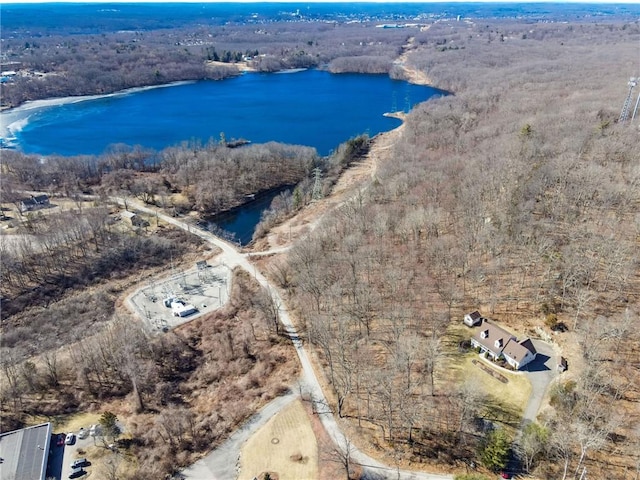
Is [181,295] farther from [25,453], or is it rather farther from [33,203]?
[33,203]

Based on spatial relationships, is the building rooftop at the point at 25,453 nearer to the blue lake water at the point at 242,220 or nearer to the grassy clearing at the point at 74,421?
the grassy clearing at the point at 74,421

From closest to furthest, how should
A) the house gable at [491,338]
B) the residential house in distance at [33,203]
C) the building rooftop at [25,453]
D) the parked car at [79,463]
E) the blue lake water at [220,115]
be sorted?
1. the building rooftop at [25,453]
2. the parked car at [79,463]
3. the house gable at [491,338]
4. the residential house in distance at [33,203]
5. the blue lake water at [220,115]

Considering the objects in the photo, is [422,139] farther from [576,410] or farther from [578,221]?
[576,410]


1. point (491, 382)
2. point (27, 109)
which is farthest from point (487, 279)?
point (27, 109)

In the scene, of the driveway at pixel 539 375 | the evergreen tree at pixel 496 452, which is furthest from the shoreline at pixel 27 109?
the evergreen tree at pixel 496 452

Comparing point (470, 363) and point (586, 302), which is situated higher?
point (586, 302)

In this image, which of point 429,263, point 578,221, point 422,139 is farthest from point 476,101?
point 429,263
